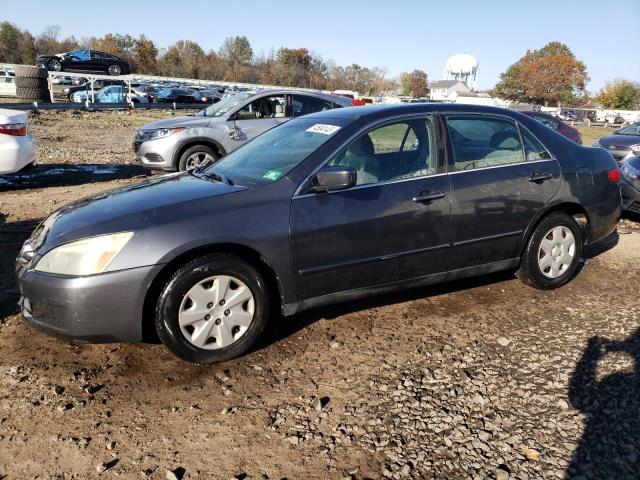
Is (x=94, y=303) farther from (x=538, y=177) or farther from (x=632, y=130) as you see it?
(x=632, y=130)

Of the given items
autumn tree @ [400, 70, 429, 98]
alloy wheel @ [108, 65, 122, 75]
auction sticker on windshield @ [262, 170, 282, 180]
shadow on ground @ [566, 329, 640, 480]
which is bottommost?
shadow on ground @ [566, 329, 640, 480]

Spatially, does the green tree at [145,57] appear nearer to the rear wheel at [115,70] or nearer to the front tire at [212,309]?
the rear wheel at [115,70]

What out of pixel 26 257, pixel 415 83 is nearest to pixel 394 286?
pixel 26 257

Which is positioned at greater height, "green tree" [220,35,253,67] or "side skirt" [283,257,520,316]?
"green tree" [220,35,253,67]

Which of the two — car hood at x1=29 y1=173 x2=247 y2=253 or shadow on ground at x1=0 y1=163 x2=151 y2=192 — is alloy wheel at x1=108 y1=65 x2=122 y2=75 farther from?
car hood at x1=29 y1=173 x2=247 y2=253

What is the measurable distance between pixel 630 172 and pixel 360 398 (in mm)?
6484

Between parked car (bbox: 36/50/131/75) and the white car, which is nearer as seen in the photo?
the white car

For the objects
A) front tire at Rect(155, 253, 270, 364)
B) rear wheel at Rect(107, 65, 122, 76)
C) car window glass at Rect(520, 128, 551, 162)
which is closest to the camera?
front tire at Rect(155, 253, 270, 364)

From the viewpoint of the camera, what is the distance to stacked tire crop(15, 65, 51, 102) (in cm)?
2295

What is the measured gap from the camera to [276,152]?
3.94m

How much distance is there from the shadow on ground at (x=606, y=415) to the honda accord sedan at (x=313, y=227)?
1.09 metres

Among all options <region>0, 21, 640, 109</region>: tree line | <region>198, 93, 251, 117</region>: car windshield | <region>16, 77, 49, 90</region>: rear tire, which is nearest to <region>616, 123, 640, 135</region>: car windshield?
<region>198, 93, 251, 117</region>: car windshield

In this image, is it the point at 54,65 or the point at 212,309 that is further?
the point at 54,65

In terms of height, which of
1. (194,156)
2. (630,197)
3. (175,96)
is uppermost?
(175,96)
